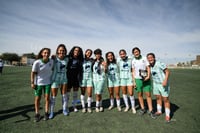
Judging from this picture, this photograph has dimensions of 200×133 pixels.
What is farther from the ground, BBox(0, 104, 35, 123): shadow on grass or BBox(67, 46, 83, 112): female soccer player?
BBox(67, 46, 83, 112): female soccer player

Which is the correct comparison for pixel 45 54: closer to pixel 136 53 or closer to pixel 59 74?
pixel 59 74

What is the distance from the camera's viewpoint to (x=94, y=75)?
5.17 meters

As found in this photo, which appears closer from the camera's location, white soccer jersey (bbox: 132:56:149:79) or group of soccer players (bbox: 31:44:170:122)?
group of soccer players (bbox: 31:44:170:122)

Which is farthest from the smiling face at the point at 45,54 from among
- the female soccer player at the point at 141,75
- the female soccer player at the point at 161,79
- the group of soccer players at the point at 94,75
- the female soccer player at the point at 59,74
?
the female soccer player at the point at 161,79

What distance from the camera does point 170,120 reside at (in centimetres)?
439

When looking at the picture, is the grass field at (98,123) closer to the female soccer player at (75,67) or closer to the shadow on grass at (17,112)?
the shadow on grass at (17,112)

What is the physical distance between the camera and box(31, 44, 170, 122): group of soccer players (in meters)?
4.37

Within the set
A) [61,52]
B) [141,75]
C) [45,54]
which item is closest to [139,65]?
[141,75]

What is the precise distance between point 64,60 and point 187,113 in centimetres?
500

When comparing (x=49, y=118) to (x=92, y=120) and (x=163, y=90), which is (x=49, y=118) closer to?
(x=92, y=120)

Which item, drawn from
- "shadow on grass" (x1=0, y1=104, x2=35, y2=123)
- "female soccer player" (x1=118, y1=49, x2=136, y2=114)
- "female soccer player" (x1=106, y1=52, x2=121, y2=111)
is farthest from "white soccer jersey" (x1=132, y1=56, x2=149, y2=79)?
"shadow on grass" (x1=0, y1=104, x2=35, y2=123)

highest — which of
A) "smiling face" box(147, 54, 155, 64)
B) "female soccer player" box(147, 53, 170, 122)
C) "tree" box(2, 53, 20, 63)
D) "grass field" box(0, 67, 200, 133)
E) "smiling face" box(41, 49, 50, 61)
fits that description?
"tree" box(2, 53, 20, 63)

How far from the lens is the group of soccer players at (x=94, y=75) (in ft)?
14.3

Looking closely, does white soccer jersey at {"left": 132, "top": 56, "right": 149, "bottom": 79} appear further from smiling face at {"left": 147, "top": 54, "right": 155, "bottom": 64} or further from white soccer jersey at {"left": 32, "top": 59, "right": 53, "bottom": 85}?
white soccer jersey at {"left": 32, "top": 59, "right": 53, "bottom": 85}
